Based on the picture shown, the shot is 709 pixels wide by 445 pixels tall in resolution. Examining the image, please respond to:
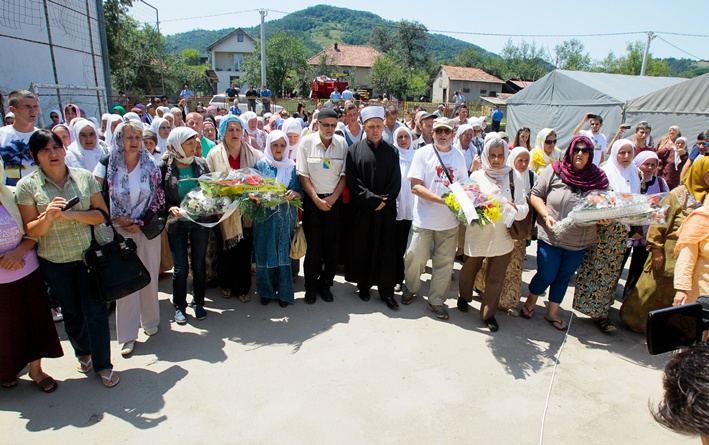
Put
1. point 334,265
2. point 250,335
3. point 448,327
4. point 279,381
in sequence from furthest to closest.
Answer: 1. point 334,265
2. point 448,327
3. point 250,335
4. point 279,381

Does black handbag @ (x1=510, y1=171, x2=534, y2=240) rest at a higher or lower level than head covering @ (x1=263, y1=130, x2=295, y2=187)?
lower

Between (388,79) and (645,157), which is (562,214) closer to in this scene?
(645,157)

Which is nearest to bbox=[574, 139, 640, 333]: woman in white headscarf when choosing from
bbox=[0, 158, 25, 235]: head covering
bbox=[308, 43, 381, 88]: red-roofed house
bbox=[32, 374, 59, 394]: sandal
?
bbox=[32, 374, 59, 394]: sandal

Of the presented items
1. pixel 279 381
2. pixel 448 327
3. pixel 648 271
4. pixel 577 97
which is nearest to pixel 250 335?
pixel 279 381

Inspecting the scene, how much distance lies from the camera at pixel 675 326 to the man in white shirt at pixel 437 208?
2.70 m

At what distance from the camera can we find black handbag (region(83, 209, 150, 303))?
10.4ft

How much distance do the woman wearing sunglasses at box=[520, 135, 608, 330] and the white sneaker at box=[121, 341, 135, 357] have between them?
4121 mm

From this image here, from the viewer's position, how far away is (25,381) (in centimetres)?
340

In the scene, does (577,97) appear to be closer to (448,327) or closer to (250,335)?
(448,327)

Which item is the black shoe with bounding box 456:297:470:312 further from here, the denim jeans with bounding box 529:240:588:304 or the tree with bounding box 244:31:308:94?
the tree with bounding box 244:31:308:94

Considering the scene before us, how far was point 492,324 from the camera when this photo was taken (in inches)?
178

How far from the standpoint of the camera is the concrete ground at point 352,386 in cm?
299

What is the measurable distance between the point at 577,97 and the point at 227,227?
17256mm

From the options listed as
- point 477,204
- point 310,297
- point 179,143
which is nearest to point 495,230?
point 477,204
